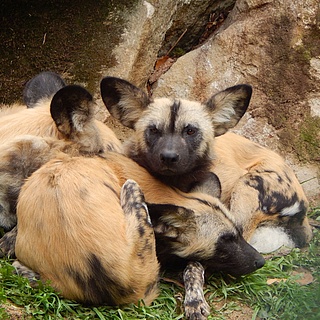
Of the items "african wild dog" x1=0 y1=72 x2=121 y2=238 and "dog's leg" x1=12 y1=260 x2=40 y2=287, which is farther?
"african wild dog" x1=0 y1=72 x2=121 y2=238

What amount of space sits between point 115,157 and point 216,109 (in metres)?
1.13

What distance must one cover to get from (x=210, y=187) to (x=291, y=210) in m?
0.92

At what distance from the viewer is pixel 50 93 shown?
6.26 metres

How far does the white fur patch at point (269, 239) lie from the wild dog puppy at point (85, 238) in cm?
145

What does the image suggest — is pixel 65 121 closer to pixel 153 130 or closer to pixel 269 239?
pixel 153 130

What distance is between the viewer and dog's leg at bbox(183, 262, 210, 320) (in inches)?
188

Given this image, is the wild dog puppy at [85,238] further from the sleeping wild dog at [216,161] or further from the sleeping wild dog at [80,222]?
the sleeping wild dog at [216,161]

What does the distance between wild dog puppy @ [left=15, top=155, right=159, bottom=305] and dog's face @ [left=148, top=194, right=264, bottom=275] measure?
1.22 ft

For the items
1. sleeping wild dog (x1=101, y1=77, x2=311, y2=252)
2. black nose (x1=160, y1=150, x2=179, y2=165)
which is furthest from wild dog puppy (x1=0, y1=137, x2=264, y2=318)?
sleeping wild dog (x1=101, y1=77, x2=311, y2=252)

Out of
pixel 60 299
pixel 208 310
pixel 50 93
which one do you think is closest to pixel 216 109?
pixel 50 93

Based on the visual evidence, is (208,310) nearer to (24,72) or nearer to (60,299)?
(60,299)

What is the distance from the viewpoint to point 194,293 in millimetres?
4938

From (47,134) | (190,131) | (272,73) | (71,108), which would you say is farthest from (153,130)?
(272,73)

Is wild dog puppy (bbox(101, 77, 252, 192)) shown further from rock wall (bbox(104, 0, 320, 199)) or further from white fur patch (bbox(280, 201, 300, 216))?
rock wall (bbox(104, 0, 320, 199))
